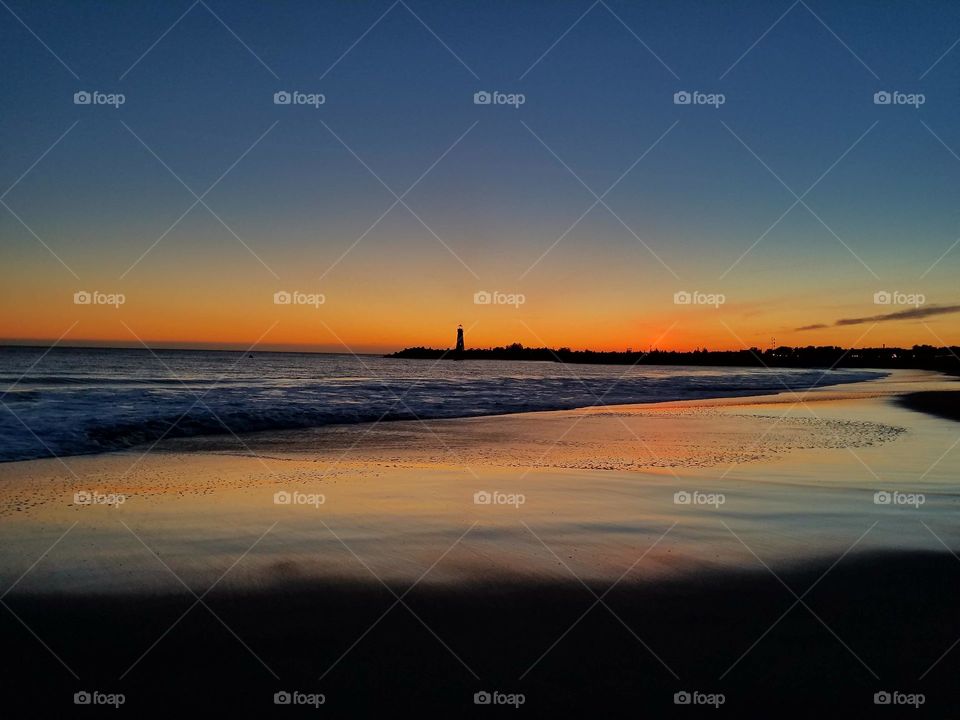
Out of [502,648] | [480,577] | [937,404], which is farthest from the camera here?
[937,404]

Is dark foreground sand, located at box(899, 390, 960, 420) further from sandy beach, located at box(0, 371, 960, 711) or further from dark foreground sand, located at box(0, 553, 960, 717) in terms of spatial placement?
dark foreground sand, located at box(0, 553, 960, 717)

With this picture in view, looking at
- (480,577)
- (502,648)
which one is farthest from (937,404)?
(502,648)

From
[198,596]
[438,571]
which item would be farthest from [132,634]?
[438,571]

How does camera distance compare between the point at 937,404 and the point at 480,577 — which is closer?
the point at 480,577

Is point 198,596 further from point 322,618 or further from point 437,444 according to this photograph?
point 437,444

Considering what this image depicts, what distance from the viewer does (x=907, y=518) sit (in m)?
7.42

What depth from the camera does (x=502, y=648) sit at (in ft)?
13.5

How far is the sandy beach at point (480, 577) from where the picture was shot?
12.6 feet

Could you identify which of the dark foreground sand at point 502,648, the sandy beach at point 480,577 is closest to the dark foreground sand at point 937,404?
the sandy beach at point 480,577

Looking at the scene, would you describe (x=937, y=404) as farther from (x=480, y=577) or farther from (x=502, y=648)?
(x=502, y=648)

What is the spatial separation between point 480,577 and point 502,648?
1238 mm

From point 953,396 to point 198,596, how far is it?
36764 mm

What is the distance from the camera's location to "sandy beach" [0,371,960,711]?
3.85m

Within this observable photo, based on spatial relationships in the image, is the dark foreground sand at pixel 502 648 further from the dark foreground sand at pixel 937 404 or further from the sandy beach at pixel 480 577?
the dark foreground sand at pixel 937 404
